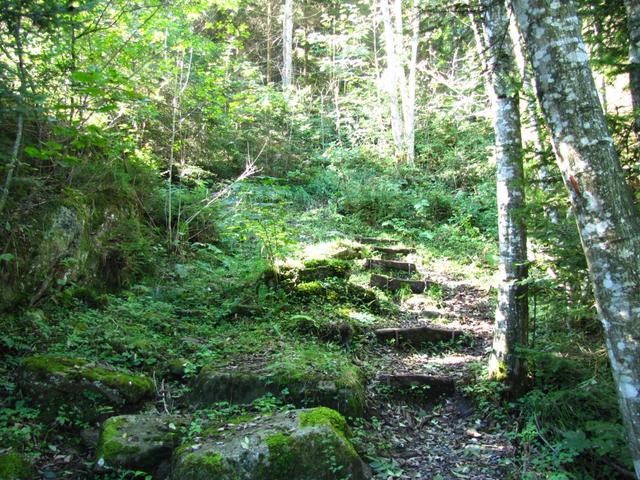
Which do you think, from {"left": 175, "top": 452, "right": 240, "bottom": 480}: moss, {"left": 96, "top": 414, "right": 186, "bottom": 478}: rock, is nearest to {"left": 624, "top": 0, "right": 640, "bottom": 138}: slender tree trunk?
{"left": 175, "top": 452, "right": 240, "bottom": 480}: moss

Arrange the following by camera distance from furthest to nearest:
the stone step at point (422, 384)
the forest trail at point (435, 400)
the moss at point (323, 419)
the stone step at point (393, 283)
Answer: the stone step at point (393, 283), the stone step at point (422, 384), the forest trail at point (435, 400), the moss at point (323, 419)

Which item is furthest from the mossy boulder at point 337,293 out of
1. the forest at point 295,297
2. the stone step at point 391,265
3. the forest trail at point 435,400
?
the stone step at point 391,265

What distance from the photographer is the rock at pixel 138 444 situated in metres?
3.60

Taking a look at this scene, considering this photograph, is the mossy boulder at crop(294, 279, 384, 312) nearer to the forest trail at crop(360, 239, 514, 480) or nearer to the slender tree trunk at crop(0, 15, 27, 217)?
the forest trail at crop(360, 239, 514, 480)

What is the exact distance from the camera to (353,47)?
2006cm

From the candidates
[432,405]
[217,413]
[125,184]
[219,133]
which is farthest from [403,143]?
[217,413]

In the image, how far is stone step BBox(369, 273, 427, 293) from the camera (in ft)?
29.2

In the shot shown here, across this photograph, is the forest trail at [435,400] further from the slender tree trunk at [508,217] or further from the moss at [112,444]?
the moss at [112,444]

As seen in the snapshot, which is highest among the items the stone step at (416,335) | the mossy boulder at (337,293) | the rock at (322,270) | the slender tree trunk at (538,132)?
the slender tree trunk at (538,132)

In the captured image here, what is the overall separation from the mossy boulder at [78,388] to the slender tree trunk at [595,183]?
4.19 m

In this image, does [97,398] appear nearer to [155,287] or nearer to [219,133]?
[155,287]

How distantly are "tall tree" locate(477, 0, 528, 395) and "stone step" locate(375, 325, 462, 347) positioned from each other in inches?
63.5

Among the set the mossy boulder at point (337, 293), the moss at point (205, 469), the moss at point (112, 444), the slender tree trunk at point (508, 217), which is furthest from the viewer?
the mossy boulder at point (337, 293)

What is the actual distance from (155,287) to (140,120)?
3978mm
